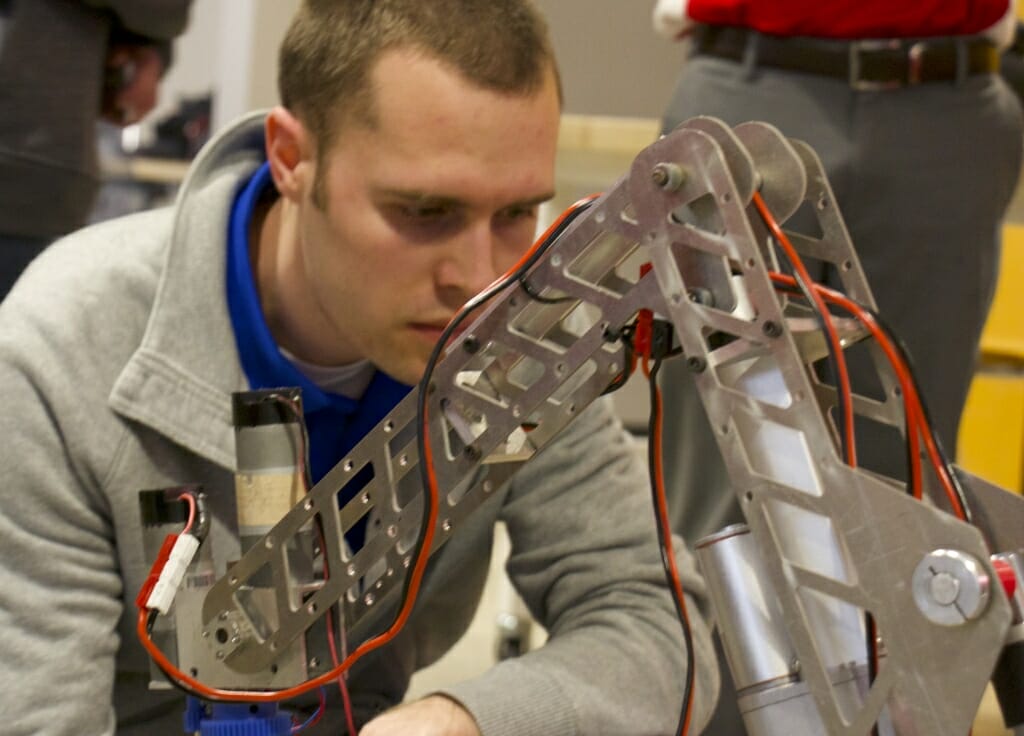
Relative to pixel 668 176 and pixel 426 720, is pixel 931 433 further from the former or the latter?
pixel 426 720

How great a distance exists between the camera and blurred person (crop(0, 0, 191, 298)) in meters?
1.64

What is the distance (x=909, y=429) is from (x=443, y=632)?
2.93 ft

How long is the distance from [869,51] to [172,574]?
3.90 ft

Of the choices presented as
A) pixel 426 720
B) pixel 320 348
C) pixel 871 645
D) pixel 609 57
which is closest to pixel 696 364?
pixel 871 645

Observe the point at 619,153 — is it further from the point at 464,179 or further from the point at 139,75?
the point at 464,179

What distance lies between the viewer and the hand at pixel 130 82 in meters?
1.81

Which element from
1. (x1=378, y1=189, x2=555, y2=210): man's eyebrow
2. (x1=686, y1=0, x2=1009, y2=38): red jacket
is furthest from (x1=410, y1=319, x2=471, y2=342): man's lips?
(x1=686, y1=0, x2=1009, y2=38): red jacket

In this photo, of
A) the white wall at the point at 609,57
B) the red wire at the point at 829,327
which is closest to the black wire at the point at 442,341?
the red wire at the point at 829,327

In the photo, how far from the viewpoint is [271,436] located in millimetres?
903

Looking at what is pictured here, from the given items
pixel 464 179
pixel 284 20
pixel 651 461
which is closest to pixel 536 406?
pixel 651 461

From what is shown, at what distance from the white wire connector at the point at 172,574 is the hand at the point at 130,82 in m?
1.10

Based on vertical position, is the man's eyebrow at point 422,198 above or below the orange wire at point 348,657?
above

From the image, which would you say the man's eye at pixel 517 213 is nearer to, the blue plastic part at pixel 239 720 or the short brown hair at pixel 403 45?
the short brown hair at pixel 403 45

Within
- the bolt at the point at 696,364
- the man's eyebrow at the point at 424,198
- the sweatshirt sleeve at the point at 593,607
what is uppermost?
the bolt at the point at 696,364
